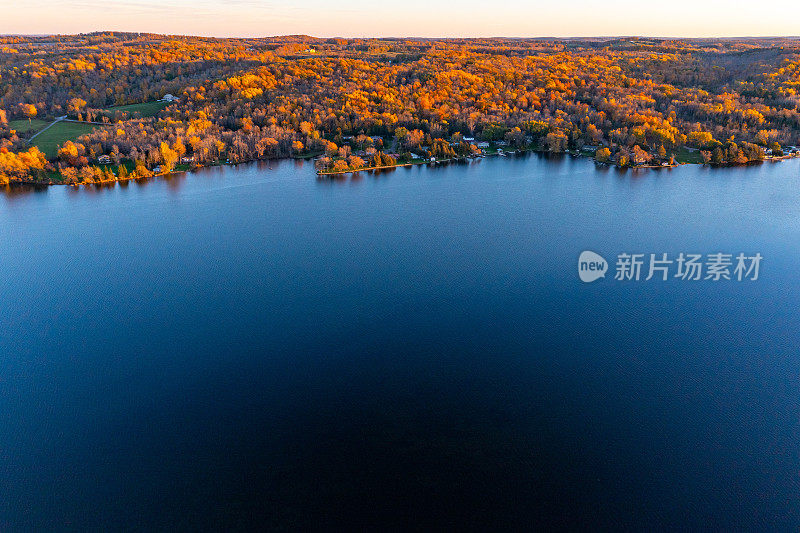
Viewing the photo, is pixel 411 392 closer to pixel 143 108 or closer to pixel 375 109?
pixel 375 109

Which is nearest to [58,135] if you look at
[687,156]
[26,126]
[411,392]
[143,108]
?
[26,126]

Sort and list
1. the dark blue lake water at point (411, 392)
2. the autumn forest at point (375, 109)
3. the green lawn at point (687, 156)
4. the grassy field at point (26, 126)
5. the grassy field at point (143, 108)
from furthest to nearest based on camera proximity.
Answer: the grassy field at point (143, 108) < the grassy field at point (26, 126) < the green lawn at point (687, 156) < the autumn forest at point (375, 109) < the dark blue lake water at point (411, 392)

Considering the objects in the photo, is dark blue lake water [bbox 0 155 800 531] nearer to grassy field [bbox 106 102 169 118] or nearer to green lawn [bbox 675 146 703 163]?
green lawn [bbox 675 146 703 163]

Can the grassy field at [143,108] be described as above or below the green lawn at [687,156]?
above

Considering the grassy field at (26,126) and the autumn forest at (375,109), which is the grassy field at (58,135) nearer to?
the autumn forest at (375,109)

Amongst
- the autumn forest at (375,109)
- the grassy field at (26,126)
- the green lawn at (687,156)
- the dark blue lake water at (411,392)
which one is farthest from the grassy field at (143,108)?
the green lawn at (687,156)

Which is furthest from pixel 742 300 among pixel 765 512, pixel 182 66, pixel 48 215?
pixel 182 66

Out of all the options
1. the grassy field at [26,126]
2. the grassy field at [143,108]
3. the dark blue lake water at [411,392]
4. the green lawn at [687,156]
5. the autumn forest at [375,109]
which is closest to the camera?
the dark blue lake water at [411,392]

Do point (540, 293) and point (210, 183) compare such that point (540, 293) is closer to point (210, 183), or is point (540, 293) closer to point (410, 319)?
point (410, 319)
